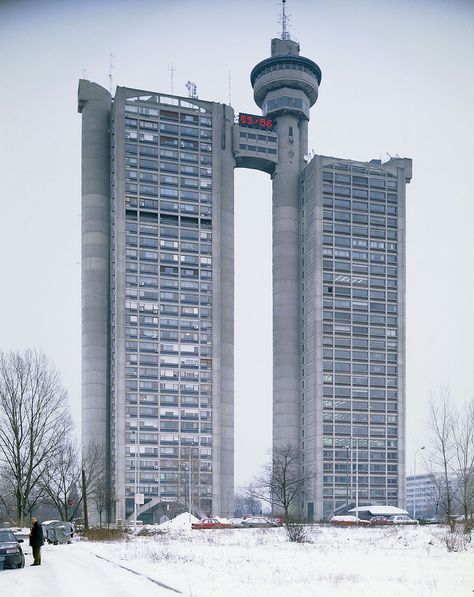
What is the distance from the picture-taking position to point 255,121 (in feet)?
524

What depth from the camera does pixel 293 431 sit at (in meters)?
149

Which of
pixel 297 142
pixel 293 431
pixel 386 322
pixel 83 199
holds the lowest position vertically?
pixel 293 431

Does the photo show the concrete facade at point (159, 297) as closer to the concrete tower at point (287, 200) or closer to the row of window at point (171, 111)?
the row of window at point (171, 111)

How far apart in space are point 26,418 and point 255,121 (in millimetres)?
106210

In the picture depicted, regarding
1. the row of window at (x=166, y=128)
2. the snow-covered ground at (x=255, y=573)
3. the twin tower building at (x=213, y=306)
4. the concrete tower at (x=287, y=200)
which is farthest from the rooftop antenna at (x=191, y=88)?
the snow-covered ground at (x=255, y=573)

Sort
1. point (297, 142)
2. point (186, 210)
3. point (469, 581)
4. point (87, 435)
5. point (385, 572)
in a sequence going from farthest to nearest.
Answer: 1. point (297, 142)
2. point (186, 210)
3. point (87, 435)
4. point (385, 572)
5. point (469, 581)

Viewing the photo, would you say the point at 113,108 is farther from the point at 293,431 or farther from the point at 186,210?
the point at 293,431

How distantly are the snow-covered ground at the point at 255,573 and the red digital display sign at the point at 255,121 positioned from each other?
421 ft

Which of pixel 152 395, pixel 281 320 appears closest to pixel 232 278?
pixel 281 320

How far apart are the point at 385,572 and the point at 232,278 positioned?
12465 cm

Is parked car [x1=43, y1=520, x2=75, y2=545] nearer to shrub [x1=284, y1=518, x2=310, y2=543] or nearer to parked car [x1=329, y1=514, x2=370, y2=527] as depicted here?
shrub [x1=284, y1=518, x2=310, y2=543]

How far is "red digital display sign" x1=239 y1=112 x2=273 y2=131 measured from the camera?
522 ft

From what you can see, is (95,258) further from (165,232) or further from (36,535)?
(36,535)

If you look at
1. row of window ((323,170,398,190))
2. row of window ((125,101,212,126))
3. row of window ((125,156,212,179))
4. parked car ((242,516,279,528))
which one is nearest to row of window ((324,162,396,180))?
row of window ((323,170,398,190))
